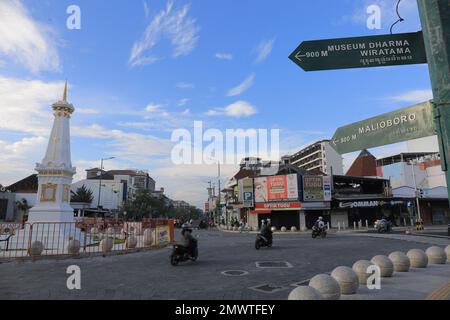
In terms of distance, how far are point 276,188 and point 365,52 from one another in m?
38.5

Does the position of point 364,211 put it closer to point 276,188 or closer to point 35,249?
point 276,188

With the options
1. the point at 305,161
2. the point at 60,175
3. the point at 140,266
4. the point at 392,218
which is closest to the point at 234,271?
the point at 140,266

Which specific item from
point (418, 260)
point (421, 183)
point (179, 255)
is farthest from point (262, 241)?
point (421, 183)

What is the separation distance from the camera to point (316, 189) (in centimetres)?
4056

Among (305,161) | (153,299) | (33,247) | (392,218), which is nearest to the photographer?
(153,299)

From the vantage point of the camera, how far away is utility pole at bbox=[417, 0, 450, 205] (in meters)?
3.38

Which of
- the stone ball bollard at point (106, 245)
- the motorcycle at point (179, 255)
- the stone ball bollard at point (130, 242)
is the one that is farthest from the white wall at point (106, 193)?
the motorcycle at point (179, 255)

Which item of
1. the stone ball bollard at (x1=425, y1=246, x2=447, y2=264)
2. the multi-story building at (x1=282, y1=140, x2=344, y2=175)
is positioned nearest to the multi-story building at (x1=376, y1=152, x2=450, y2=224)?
the multi-story building at (x1=282, y1=140, x2=344, y2=175)

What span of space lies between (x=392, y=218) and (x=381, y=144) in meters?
44.1

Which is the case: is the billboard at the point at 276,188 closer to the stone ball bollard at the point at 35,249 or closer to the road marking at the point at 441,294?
the stone ball bollard at the point at 35,249

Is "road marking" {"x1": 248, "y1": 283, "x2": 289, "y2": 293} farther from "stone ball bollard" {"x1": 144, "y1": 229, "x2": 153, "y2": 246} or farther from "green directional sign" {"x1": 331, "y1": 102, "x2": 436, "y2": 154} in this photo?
"stone ball bollard" {"x1": 144, "y1": 229, "x2": 153, "y2": 246}

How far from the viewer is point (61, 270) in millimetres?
10398

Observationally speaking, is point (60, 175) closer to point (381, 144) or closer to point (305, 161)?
point (381, 144)

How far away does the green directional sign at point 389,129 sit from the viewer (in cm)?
378
